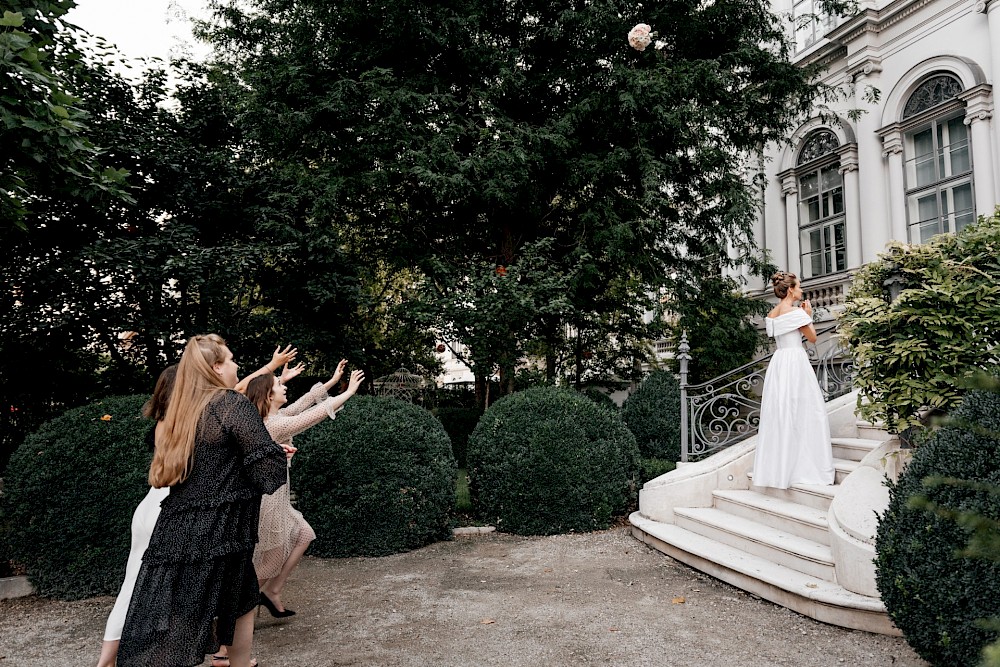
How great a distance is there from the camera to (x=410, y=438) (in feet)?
22.9

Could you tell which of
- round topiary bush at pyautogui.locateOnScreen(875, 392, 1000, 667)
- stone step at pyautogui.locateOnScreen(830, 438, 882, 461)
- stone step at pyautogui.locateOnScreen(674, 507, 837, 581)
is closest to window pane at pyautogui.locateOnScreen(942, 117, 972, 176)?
stone step at pyautogui.locateOnScreen(830, 438, 882, 461)

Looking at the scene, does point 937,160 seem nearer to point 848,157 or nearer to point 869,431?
point 848,157

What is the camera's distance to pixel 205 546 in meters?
3.06

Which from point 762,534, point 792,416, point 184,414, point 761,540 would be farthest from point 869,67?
point 184,414

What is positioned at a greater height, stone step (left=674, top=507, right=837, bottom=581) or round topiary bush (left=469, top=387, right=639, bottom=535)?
round topiary bush (left=469, top=387, right=639, bottom=535)

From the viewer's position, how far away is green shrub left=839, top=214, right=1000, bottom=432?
469cm

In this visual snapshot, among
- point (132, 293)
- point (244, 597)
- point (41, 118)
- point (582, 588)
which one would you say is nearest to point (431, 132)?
point (132, 293)

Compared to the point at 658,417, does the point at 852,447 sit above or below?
below

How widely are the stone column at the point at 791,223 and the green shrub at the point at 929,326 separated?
10.8 meters

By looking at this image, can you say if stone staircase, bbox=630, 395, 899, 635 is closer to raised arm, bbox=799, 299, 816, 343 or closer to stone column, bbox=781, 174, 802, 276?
raised arm, bbox=799, 299, 816, 343

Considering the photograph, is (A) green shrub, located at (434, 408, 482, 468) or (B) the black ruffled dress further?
(A) green shrub, located at (434, 408, 482, 468)

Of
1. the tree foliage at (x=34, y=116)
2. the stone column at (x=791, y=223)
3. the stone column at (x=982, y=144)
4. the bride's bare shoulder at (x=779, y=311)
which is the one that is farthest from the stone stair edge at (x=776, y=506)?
the stone column at (x=791, y=223)

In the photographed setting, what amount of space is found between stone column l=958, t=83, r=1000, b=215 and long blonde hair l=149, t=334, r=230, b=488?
13141mm

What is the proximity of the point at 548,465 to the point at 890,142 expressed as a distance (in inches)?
428
